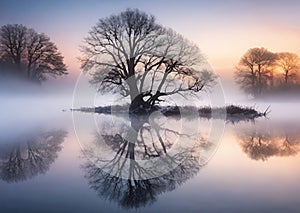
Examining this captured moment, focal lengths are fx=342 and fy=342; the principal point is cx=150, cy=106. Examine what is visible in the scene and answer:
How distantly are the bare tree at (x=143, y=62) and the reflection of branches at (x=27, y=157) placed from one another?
317 inches

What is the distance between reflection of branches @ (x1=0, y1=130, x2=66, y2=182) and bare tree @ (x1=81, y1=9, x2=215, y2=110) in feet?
26.4

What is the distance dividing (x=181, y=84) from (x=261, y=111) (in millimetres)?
6989

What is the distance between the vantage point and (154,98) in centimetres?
1933

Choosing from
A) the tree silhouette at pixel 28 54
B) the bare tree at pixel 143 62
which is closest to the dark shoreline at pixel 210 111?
the bare tree at pixel 143 62

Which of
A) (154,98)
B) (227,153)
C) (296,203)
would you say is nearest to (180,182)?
(296,203)

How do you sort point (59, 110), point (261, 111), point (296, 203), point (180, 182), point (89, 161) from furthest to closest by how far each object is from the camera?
1. point (59, 110)
2. point (261, 111)
3. point (89, 161)
4. point (180, 182)
5. point (296, 203)

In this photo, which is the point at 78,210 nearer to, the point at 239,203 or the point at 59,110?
the point at 239,203

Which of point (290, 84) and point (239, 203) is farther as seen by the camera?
point (290, 84)

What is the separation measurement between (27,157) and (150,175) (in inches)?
140

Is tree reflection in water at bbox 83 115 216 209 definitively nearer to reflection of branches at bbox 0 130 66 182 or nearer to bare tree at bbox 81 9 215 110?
reflection of branches at bbox 0 130 66 182

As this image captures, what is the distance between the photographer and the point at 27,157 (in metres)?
8.32

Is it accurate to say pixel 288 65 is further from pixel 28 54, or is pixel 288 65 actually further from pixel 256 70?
pixel 28 54

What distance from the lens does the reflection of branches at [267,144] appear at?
885 cm

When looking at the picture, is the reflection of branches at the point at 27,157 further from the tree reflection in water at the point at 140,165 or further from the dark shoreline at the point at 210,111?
the dark shoreline at the point at 210,111
